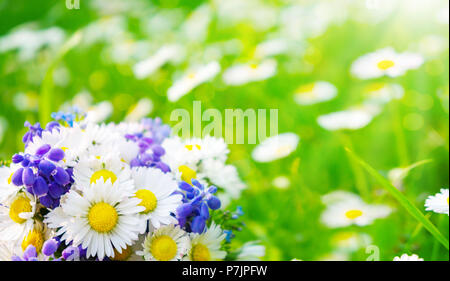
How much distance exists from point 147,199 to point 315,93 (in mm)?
1133

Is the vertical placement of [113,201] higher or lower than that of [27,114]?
lower

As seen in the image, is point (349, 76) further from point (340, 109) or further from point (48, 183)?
point (48, 183)

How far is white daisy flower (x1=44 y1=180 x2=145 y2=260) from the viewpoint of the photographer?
2.52ft

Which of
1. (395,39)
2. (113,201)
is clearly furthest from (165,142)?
(395,39)

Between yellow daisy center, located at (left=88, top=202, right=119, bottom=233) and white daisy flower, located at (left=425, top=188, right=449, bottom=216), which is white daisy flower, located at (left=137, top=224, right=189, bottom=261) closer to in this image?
yellow daisy center, located at (left=88, top=202, right=119, bottom=233)

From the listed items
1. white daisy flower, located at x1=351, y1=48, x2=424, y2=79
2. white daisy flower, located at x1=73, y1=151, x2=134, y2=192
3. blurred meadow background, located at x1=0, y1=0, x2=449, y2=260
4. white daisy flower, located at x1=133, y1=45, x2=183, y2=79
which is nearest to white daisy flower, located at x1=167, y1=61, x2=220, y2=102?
blurred meadow background, located at x1=0, y1=0, x2=449, y2=260

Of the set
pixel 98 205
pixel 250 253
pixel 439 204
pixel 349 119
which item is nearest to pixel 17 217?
pixel 98 205

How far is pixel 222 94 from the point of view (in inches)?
78.1

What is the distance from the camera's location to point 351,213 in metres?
1.35

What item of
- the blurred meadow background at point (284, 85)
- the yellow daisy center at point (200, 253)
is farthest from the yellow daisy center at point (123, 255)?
the blurred meadow background at point (284, 85)

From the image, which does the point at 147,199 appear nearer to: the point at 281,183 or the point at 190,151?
the point at 190,151

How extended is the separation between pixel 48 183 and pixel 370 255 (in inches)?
25.5

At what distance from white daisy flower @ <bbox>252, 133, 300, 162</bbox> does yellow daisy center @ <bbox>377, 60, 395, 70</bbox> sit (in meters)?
0.32

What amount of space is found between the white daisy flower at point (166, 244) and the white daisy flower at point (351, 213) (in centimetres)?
58
